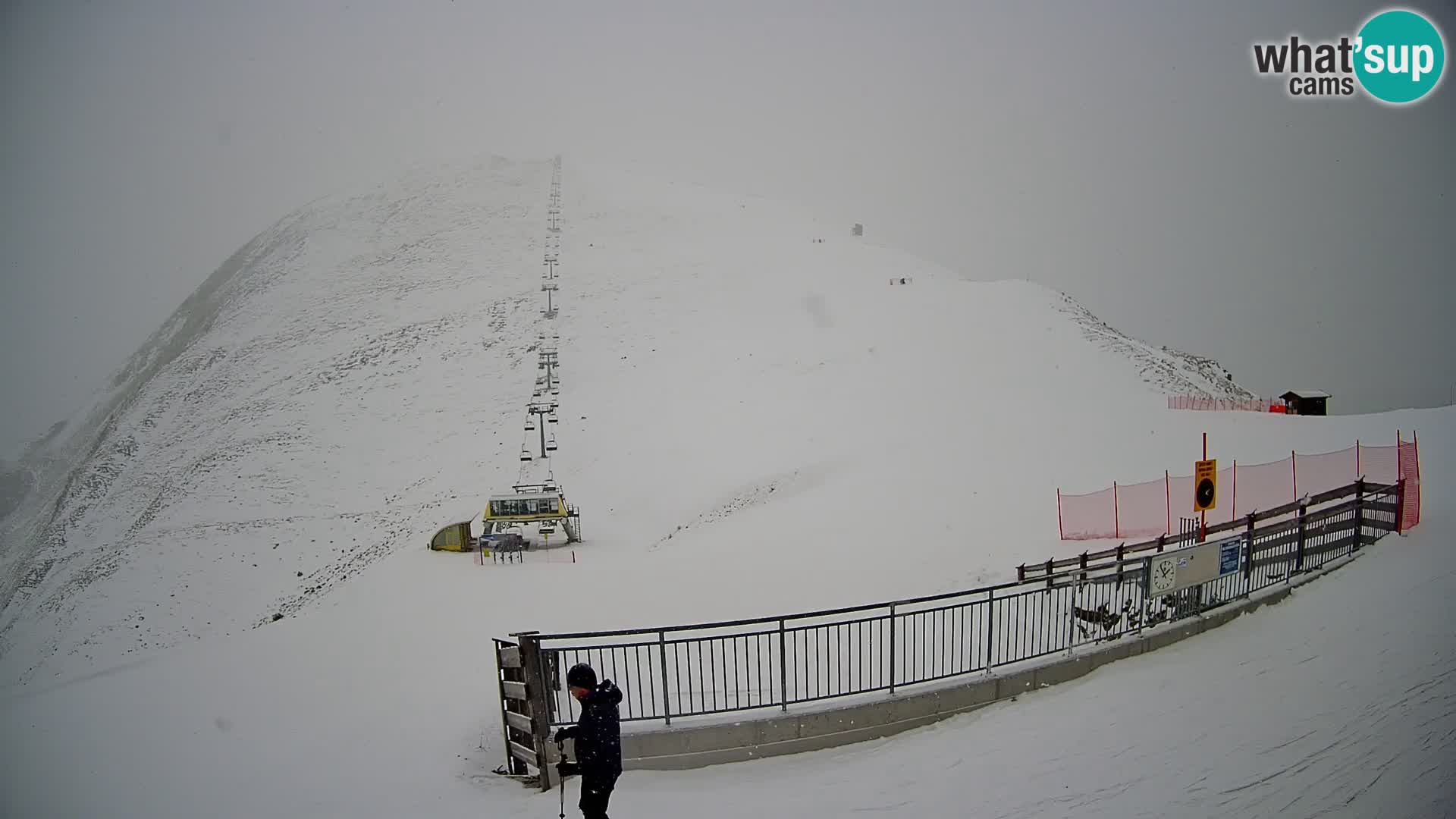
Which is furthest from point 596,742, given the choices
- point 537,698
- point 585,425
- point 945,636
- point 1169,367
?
point 1169,367

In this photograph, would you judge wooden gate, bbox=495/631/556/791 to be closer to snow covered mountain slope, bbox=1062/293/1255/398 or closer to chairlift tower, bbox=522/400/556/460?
chairlift tower, bbox=522/400/556/460

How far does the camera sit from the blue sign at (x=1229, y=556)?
819 cm

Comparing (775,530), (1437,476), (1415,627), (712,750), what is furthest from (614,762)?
(1437,476)

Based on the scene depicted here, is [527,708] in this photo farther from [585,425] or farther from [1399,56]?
[585,425]

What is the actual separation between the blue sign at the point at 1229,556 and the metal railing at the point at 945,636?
0.14 meters

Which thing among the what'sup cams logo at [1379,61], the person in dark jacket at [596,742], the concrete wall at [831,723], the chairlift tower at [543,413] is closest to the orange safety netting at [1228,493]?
the what'sup cams logo at [1379,61]

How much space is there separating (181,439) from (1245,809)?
18630 mm

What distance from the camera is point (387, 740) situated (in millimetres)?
7965

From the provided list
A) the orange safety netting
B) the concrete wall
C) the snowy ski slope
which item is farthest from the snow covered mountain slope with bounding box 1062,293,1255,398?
the concrete wall

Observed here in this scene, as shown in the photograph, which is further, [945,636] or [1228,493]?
[1228,493]

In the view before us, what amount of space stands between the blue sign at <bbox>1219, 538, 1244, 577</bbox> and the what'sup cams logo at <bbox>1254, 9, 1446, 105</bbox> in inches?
288

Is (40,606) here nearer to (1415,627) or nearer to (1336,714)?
(1336,714)

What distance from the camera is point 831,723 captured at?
6652mm

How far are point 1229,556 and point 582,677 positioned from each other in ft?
27.1
